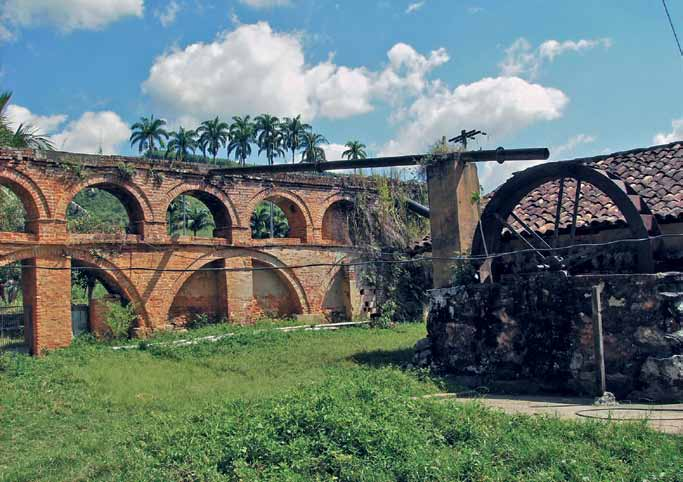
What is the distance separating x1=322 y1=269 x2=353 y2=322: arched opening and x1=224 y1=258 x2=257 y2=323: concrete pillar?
2.98 meters

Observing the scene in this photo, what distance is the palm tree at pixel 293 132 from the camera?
51500mm

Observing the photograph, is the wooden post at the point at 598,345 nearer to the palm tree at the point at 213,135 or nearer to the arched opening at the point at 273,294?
the arched opening at the point at 273,294

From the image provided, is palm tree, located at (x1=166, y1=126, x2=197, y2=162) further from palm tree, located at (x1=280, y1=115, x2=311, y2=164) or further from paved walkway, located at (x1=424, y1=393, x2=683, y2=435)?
paved walkway, located at (x1=424, y1=393, x2=683, y2=435)

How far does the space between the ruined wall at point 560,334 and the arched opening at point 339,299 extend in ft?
32.0

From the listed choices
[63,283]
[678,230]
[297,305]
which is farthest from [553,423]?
[297,305]

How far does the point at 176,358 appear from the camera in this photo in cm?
1452

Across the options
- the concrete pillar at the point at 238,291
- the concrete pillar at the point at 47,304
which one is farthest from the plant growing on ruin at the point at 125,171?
the concrete pillar at the point at 238,291

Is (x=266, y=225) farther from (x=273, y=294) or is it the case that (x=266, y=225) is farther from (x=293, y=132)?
(x=273, y=294)

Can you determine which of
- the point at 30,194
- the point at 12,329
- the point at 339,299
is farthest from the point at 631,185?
the point at 12,329

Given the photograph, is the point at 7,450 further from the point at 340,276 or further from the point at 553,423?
the point at 340,276

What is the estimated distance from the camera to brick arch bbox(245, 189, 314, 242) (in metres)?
20.2

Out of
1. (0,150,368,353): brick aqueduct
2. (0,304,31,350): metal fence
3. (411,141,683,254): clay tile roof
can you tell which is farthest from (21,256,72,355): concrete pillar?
(411,141,683,254): clay tile roof

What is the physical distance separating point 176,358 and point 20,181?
Result: 604cm

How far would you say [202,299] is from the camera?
19.1 meters
